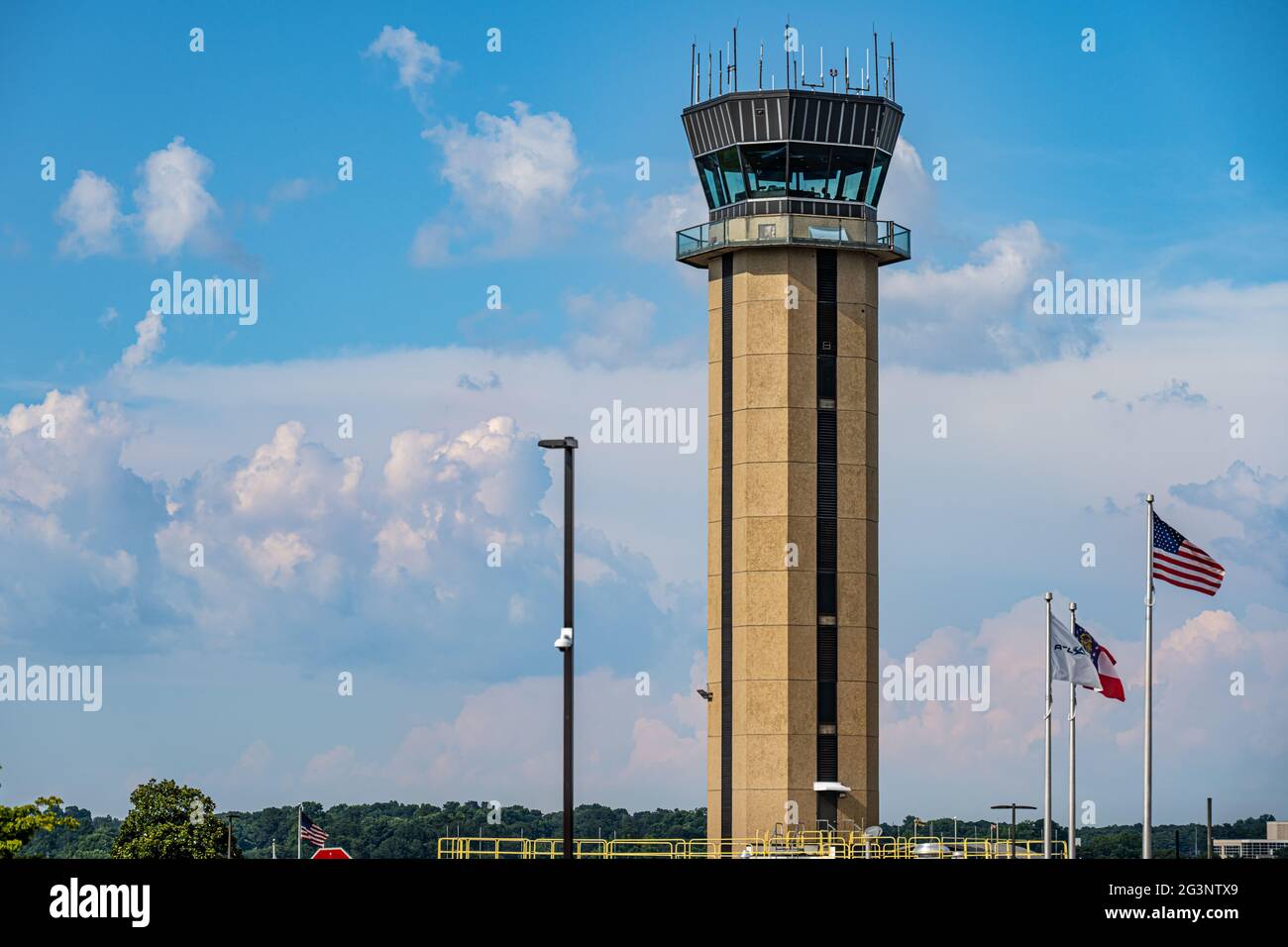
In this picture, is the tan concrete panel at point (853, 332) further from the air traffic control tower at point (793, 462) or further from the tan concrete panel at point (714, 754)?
the tan concrete panel at point (714, 754)

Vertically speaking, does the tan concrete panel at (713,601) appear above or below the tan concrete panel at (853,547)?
below

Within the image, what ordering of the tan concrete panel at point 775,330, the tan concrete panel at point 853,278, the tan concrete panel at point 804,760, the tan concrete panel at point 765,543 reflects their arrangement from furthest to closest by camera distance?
1. the tan concrete panel at point 853,278
2. the tan concrete panel at point 775,330
3. the tan concrete panel at point 765,543
4. the tan concrete panel at point 804,760

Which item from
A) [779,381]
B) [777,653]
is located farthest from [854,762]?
[779,381]

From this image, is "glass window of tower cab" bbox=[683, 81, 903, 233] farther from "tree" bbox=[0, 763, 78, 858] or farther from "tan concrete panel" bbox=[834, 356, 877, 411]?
"tree" bbox=[0, 763, 78, 858]

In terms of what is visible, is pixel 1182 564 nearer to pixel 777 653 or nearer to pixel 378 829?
pixel 777 653

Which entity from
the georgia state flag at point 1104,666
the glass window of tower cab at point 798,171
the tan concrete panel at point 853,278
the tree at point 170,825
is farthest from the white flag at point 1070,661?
the tree at point 170,825
